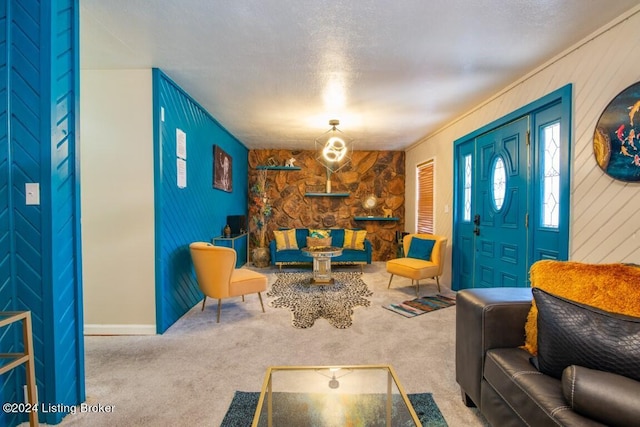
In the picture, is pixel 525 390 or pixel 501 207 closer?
pixel 525 390

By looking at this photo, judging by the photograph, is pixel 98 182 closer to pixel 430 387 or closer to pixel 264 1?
pixel 264 1

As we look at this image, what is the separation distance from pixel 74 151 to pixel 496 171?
3.92m

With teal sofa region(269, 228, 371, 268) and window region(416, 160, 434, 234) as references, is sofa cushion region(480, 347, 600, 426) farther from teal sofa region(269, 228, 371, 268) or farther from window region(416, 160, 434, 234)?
teal sofa region(269, 228, 371, 268)

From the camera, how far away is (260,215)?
589 centimetres

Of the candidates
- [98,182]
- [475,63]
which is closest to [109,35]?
[98,182]

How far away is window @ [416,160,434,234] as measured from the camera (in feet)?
17.1

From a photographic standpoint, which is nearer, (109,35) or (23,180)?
(23,180)

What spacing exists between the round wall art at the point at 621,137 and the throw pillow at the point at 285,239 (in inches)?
182

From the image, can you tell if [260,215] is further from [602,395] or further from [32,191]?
[602,395]

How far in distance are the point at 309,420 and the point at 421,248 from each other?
136 inches

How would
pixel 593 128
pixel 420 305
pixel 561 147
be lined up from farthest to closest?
pixel 420 305, pixel 561 147, pixel 593 128

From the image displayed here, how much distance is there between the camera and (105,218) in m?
2.76


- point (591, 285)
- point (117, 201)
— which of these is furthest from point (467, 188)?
point (117, 201)

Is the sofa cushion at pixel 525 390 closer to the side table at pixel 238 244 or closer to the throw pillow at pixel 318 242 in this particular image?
the side table at pixel 238 244
